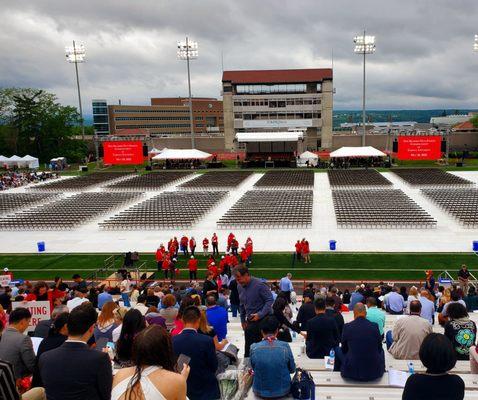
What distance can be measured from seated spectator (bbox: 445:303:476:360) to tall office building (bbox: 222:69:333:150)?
248ft

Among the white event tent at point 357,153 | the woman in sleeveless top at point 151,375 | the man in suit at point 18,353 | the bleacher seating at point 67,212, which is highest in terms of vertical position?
the woman in sleeveless top at point 151,375

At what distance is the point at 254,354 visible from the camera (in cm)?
540

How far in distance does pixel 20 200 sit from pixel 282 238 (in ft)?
90.7

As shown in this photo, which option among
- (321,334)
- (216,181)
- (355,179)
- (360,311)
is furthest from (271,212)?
(360,311)

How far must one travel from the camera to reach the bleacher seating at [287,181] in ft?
150

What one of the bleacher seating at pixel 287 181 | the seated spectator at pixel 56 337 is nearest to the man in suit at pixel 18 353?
the seated spectator at pixel 56 337

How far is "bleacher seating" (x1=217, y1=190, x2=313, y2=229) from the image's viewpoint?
98.4ft

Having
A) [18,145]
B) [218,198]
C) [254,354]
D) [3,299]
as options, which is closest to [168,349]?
[254,354]

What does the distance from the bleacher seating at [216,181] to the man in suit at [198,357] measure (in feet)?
138

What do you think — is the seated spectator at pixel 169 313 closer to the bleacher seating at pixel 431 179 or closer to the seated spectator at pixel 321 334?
the seated spectator at pixel 321 334

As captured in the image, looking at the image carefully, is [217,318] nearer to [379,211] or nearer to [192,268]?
[192,268]

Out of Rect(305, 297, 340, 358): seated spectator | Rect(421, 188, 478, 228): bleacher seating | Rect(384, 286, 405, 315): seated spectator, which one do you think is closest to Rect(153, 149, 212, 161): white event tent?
Rect(421, 188, 478, 228): bleacher seating

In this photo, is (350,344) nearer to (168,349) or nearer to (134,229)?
(168,349)

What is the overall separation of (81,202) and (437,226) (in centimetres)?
2943
